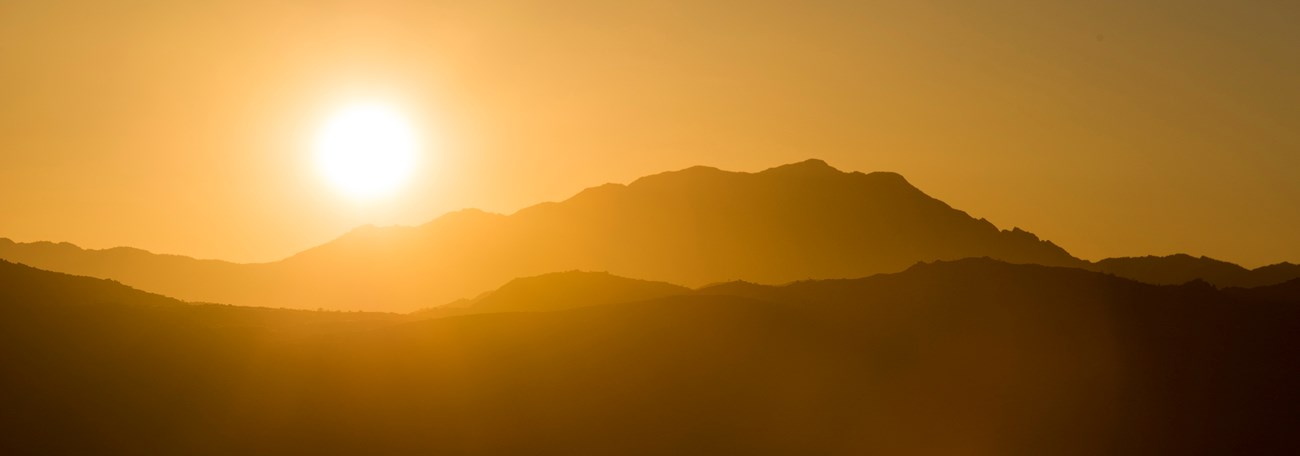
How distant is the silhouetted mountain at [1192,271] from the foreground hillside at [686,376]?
95.9 meters

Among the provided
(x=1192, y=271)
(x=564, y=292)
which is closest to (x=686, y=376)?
(x=564, y=292)

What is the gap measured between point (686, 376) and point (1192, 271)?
449 feet

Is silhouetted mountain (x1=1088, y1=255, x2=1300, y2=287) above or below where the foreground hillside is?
above

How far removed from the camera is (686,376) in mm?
80312

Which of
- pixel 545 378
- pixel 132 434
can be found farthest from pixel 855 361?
pixel 132 434

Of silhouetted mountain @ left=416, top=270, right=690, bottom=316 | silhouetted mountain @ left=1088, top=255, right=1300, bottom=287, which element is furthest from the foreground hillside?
silhouetted mountain @ left=1088, top=255, right=1300, bottom=287

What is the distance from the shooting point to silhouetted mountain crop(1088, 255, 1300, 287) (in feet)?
589

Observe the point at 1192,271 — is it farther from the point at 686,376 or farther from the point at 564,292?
the point at 686,376

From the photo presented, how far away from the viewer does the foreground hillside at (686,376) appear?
7219cm

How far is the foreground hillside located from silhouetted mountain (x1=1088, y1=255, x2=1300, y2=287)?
315ft

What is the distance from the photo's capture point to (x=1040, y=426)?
80.1m

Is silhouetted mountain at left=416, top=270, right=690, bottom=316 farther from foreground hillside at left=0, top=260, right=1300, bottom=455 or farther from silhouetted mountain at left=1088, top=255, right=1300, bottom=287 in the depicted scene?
silhouetted mountain at left=1088, top=255, right=1300, bottom=287

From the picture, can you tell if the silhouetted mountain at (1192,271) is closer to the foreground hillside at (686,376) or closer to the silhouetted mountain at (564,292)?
the silhouetted mountain at (564,292)

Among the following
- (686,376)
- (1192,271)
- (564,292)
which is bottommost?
(686,376)
